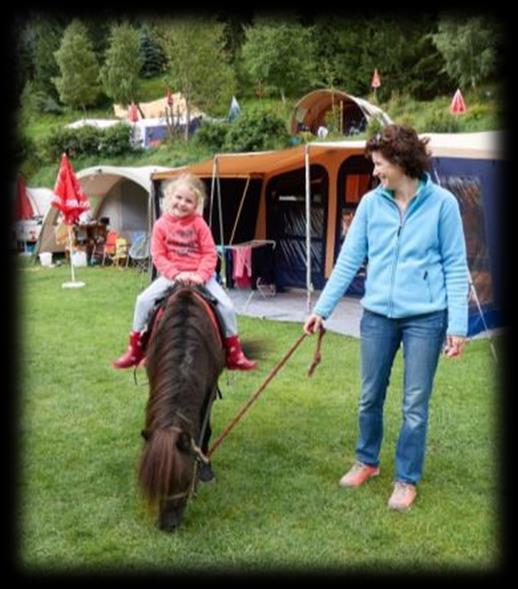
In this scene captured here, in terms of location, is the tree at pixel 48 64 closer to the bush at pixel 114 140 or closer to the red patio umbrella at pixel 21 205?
the bush at pixel 114 140

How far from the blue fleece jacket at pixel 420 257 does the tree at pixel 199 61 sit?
2361 centimetres

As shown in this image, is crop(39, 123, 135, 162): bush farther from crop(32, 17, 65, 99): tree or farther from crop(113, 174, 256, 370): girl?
crop(113, 174, 256, 370): girl

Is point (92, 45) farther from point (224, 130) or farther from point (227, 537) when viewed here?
point (227, 537)

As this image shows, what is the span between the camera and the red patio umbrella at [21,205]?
15.0 meters

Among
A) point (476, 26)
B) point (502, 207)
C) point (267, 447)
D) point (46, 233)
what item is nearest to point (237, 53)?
point (476, 26)

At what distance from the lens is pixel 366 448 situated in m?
Answer: 3.60

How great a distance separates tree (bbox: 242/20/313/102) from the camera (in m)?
27.3

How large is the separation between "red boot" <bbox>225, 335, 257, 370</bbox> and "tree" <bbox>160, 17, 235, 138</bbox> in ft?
76.1

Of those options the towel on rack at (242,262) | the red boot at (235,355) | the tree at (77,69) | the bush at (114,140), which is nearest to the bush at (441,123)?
the bush at (114,140)

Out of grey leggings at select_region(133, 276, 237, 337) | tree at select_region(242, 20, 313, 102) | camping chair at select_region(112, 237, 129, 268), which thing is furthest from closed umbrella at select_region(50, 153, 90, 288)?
tree at select_region(242, 20, 313, 102)

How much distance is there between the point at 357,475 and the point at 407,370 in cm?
75

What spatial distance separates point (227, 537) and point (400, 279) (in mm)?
1418

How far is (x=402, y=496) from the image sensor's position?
11.1 ft

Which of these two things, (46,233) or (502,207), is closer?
(502,207)
